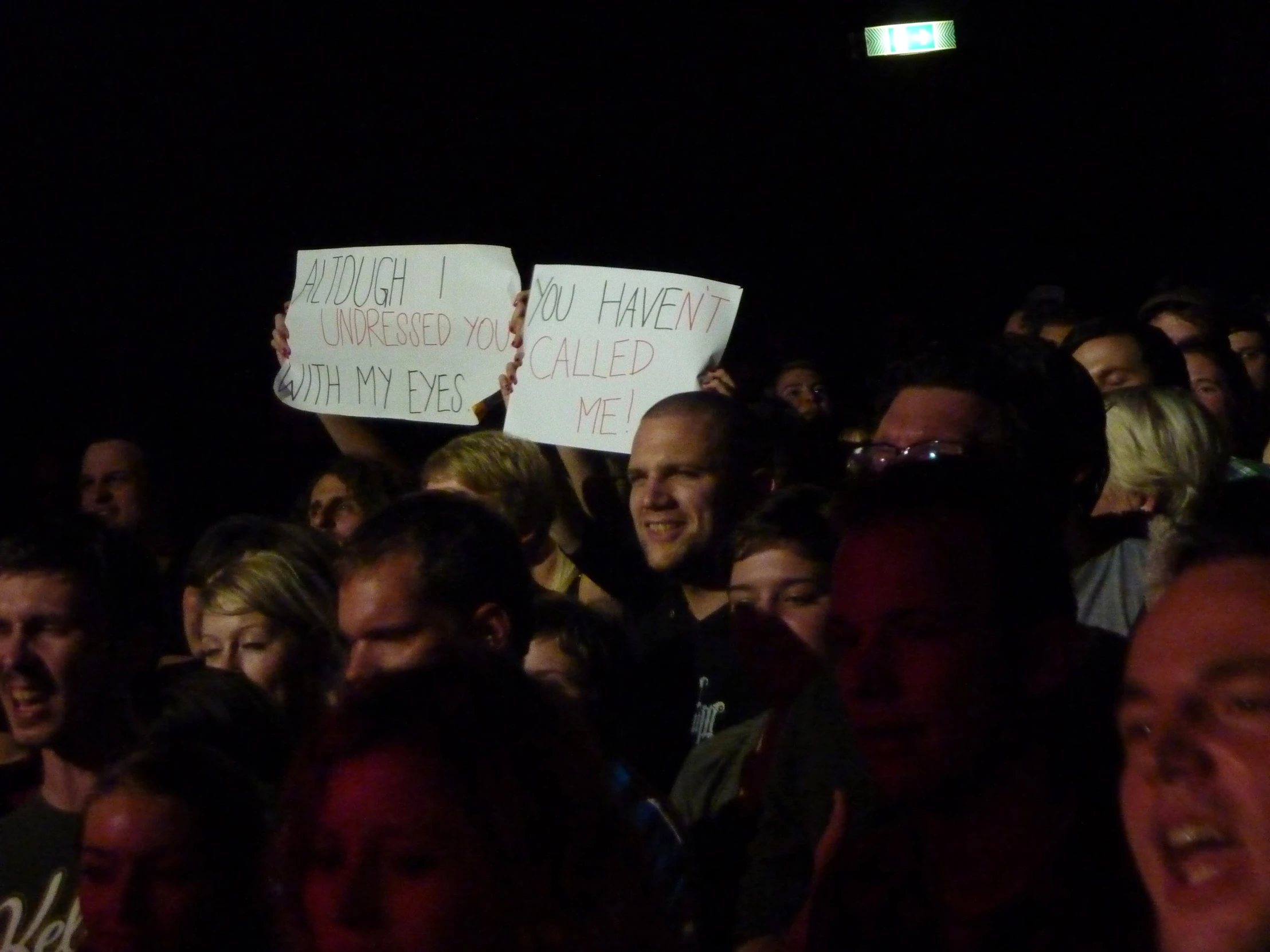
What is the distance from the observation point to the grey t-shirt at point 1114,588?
3129mm

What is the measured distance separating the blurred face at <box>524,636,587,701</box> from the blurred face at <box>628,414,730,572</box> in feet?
2.62

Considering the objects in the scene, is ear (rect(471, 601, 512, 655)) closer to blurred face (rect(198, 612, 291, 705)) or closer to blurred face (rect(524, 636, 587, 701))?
blurred face (rect(524, 636, 587, 701))

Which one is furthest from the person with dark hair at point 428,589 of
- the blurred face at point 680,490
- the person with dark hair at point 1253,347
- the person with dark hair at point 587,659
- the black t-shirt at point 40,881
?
the person with dark hair at point 1253,347

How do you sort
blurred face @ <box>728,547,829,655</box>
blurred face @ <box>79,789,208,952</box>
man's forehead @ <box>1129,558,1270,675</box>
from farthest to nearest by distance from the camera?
blurred face @ <box>728,547,829,655</box>
blurred face @ <box>79,789,208,952</box>
man's forehead @ <box>1129,558,1270,675</box>

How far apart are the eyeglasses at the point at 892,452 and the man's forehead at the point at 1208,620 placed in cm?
107

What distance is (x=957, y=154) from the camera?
1098cm

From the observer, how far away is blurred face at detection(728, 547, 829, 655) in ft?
11.4

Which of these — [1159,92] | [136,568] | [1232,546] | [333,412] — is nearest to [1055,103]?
[1159,92]

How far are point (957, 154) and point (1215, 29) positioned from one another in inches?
63.7

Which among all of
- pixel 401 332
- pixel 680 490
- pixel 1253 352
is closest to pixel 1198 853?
pixel 680 490

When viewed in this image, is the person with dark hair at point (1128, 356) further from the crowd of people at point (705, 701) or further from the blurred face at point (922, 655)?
the blurred face at point (922, 655)

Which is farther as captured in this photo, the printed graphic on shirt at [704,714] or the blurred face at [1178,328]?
the blurred face at [1178,328]

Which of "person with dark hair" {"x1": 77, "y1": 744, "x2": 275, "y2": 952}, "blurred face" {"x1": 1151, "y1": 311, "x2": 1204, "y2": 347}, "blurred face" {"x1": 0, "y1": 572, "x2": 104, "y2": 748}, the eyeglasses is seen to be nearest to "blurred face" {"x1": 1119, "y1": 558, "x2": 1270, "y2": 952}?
the eyeglasses

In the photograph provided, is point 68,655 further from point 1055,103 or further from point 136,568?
point 1055,103
